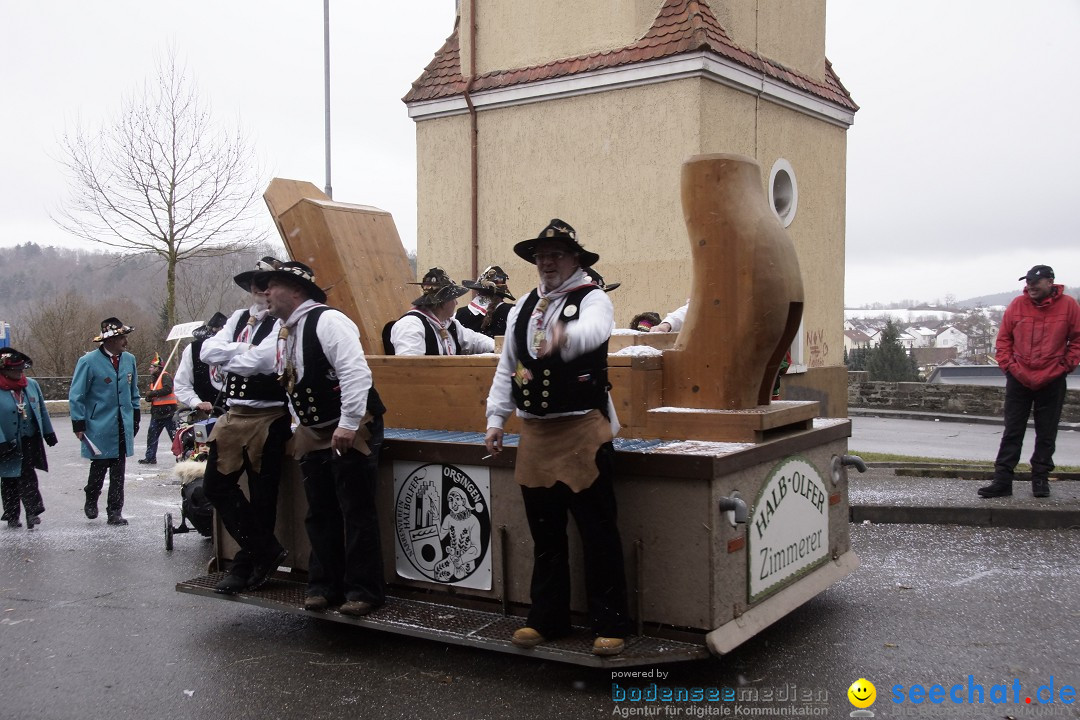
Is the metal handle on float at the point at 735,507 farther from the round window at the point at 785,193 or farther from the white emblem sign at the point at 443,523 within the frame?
the round window at the point at 785,193

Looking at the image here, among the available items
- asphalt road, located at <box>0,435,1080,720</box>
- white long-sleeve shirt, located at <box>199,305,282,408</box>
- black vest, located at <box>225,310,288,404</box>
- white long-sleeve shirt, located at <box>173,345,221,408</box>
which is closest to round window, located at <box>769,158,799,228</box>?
asphalt road, located at <box>0,435,1080,720</box>

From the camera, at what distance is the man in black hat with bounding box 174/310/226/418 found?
625 centimetres

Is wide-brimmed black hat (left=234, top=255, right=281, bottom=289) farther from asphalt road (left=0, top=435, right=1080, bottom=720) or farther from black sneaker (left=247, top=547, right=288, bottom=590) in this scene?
asphalt road (left=0, top=435, right=1080, bottom=720)

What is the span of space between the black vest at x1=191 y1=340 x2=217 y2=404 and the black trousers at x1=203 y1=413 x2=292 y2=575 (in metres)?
1.31

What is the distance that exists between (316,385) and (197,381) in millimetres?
2232

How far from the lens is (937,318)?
62062 millimetres

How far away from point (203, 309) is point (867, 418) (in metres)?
24.7

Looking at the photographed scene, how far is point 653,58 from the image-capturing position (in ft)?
37.2

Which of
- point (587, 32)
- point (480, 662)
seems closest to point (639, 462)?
point (480, 662)

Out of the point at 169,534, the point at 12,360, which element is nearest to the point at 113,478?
the point at 12,360

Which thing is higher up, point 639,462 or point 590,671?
point 639,462

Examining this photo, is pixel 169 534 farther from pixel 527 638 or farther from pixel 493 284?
pixel 527 638

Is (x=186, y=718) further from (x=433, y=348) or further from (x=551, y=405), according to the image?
(x=433, y=348)

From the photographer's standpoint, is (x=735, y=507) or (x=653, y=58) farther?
(x=653, y=58)
